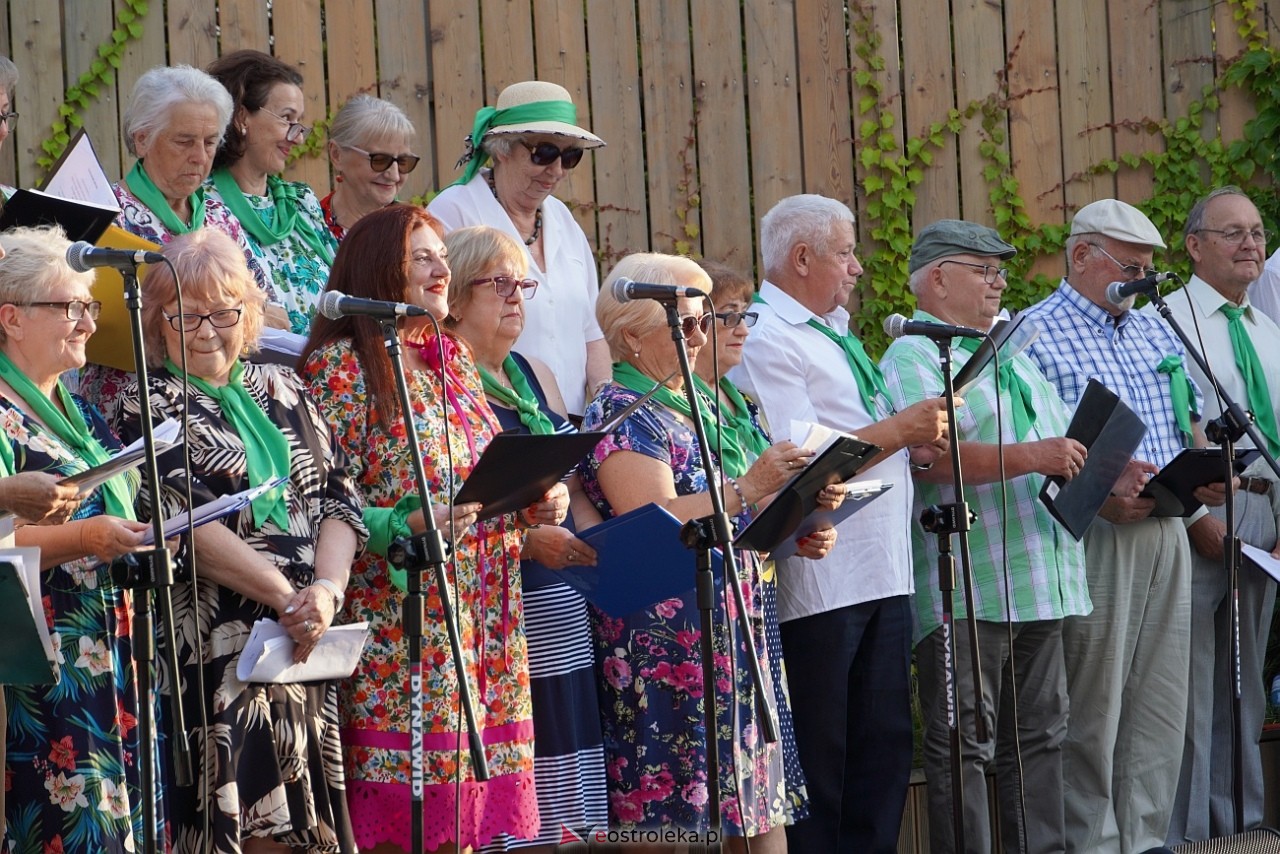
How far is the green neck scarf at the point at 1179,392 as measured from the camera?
5887 millimetres

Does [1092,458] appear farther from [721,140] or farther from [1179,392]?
[721,140]

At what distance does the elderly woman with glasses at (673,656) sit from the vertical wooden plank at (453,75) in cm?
213

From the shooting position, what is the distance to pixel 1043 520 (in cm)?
530

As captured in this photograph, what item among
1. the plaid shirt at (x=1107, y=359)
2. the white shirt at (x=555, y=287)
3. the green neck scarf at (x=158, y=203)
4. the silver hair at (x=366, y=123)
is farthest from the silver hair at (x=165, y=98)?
the plaid shirt at (x=1107, y=359)

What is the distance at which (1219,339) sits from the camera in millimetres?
6395

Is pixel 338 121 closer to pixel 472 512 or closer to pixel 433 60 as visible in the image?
pixel 433 60

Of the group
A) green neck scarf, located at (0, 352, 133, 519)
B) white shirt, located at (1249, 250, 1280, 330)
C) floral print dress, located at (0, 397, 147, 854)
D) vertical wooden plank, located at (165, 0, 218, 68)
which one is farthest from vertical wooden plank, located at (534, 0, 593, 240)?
floral print dress, located at (0, 397, 147, 854)

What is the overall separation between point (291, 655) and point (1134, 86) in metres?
5.26

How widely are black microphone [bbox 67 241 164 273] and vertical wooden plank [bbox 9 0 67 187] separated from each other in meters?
2.88

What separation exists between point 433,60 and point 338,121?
1214mm

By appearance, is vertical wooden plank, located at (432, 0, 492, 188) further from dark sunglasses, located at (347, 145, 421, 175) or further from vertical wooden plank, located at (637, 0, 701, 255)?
dark sunglasses, located at (347, 145, 421, 175)

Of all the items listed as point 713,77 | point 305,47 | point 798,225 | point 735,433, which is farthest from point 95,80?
point 735,433

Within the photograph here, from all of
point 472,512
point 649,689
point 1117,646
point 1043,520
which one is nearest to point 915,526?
point 1043,520

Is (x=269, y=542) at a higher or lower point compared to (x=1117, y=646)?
higher
